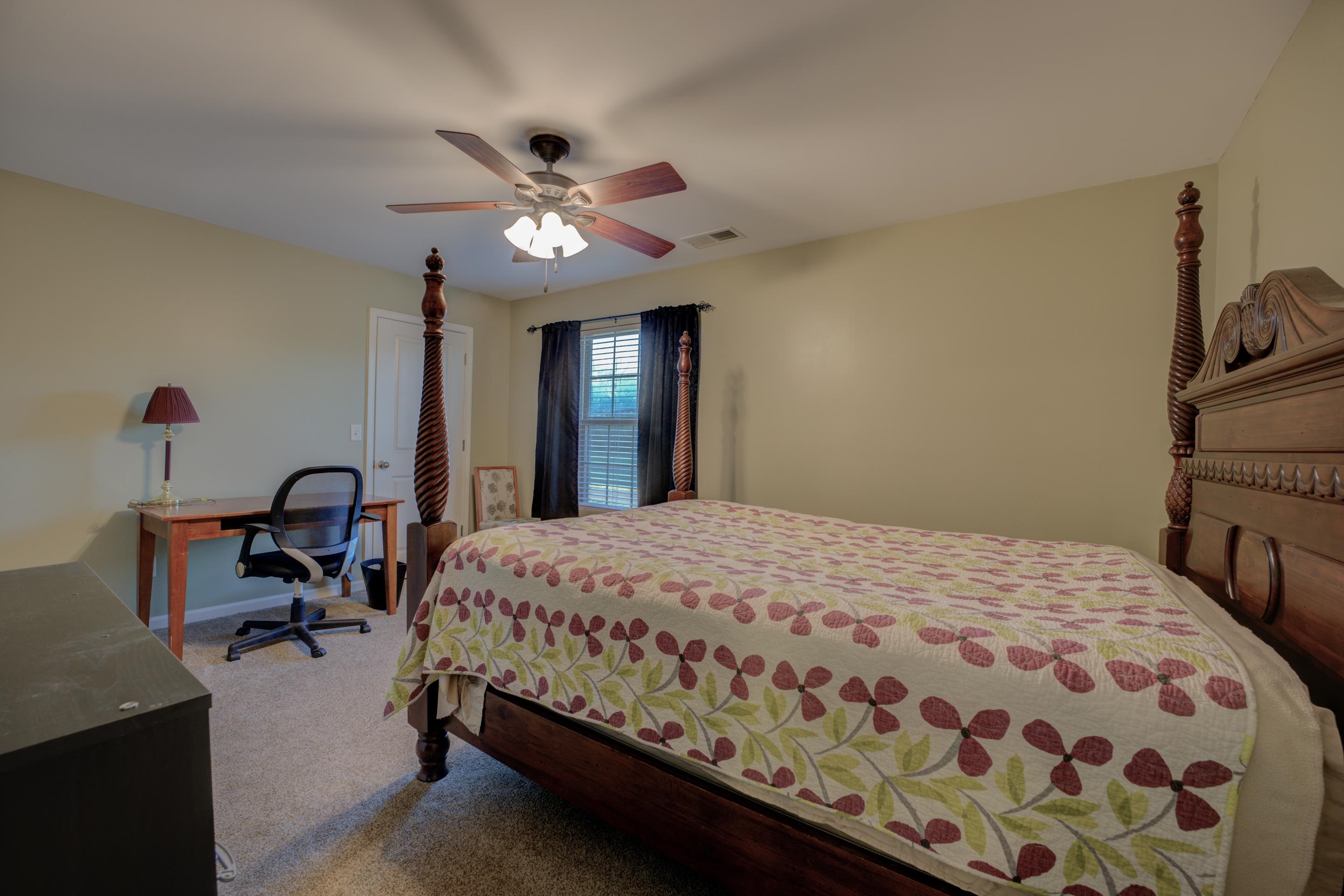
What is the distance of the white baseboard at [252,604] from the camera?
3236 mm

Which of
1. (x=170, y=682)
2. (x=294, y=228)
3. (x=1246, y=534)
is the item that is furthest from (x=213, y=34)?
(x=1246, y=534)

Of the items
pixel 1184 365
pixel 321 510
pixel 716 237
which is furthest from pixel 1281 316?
pixel 321 510

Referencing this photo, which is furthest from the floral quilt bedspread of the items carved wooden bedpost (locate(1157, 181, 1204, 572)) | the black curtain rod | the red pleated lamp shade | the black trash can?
the black curtain rod

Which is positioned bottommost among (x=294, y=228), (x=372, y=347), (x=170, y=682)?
(x=170, y=682)

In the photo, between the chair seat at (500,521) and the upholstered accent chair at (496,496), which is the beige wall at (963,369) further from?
the upholstered accent chair at (496,496)

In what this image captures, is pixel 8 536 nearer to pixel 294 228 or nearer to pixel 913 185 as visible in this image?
pixel 294 228

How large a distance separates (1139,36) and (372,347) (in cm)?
448

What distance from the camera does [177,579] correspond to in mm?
2715

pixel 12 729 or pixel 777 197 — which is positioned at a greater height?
pixel 777 197

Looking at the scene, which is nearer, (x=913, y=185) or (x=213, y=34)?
(x=213, y=34)

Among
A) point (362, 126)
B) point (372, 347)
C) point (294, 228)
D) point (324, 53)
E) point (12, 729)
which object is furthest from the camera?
point (372, 347)

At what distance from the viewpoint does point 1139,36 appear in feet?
5.61

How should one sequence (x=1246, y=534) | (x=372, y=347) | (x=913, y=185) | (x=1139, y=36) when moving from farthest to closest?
(x=372, y=347), (x=913, y=185), (x=1139, y=36), (x=1246, y=534)

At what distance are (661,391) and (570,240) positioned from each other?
5.79 feet
